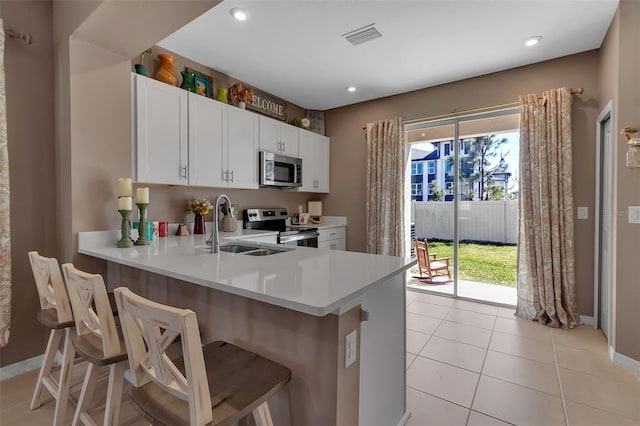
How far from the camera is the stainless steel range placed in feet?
11.8

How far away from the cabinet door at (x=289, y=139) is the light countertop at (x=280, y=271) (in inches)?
82.1

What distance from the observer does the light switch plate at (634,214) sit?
2145mm

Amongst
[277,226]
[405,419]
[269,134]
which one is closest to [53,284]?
[405,419]

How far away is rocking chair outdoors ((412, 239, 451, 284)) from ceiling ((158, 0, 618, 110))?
82.2 inches

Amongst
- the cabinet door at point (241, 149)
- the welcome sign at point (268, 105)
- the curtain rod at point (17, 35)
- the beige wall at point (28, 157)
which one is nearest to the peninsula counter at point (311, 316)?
the beige wall at point (28, 157)

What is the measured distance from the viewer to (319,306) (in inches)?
36.6

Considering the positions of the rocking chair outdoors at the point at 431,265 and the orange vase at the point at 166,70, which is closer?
the orange vase at the point at 166,70

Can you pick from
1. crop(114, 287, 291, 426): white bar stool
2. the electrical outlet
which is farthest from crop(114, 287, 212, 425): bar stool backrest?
the electrical outlet

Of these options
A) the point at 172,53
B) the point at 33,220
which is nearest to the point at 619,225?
the point at 172,53

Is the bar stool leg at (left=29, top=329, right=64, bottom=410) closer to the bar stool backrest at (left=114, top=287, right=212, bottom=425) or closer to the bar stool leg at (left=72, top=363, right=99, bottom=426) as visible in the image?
the bar stool leg at (left=72, top=363, right=99, bottom=426)

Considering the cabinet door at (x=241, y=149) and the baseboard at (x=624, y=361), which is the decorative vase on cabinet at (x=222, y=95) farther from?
the baseboard at (x=624, y=361)

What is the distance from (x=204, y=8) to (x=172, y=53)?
1482 millimetres

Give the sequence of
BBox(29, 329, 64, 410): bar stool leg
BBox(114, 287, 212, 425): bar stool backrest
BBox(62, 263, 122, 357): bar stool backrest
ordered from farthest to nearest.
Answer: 1. BBox(29, 329, 64, 410): bar stool leg
2. BBox(62, 263, 122, 357): bar stool backrest
3. BBox(114, 287, 212, 425): bar stool backrest

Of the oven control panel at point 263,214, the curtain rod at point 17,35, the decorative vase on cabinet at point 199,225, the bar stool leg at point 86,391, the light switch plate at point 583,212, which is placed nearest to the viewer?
the bar stool leg at point 86,391
